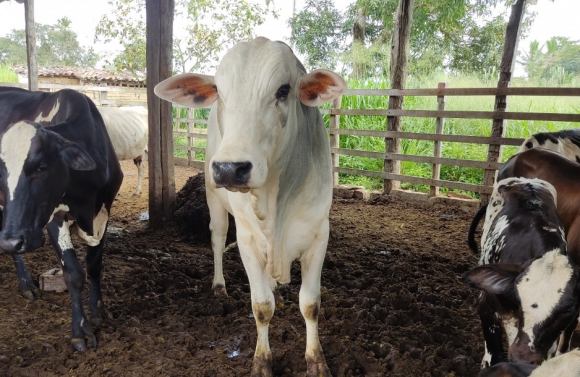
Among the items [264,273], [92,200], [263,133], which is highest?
[263,133]

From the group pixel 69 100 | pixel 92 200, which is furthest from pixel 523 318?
pixel 69 100

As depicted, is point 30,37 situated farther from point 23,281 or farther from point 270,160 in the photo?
point 270,160

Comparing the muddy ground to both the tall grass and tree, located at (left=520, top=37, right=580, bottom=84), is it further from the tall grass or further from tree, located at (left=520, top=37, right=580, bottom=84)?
tree, located at (left=520, top=37, right=580, bottom=84)

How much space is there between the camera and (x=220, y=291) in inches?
152

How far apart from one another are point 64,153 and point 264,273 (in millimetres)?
1406

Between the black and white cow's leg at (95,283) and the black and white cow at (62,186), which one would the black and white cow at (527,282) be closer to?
the black and white cow at (62,186)

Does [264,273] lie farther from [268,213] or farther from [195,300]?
[195,300]

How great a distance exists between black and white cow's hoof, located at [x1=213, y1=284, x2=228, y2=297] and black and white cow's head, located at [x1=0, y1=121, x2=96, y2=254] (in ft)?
4.85

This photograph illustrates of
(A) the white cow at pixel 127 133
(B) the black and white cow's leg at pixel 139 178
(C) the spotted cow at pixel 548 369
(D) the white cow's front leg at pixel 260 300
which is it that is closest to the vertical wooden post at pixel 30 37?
(A) the white cow at pixel 127 133

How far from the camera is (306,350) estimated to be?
9.14 ft

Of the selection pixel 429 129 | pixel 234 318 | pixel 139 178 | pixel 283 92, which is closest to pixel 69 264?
pixel 234 318

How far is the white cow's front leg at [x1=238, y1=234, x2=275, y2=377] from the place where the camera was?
2.73 meters

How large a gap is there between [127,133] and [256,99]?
6.94m

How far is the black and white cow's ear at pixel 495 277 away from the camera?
221 centimetres
